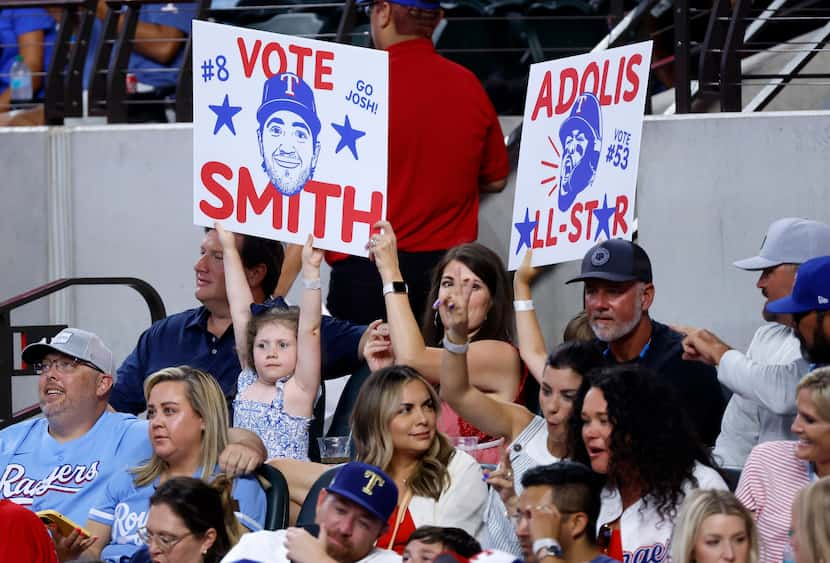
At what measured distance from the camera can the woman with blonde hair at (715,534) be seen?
18.0 ft

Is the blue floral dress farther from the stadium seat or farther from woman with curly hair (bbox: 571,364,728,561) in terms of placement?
woman with curly hair (bbox: 571,364,728,561)

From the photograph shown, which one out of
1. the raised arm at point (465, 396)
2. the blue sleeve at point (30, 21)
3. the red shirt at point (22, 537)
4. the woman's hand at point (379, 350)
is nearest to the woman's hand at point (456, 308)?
the raised arm at point (465, 396)

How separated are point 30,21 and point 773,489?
7047mm

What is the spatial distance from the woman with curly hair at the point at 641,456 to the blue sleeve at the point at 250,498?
1.36 meters

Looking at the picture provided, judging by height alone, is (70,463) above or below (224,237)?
below

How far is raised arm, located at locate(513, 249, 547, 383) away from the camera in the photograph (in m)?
7.36

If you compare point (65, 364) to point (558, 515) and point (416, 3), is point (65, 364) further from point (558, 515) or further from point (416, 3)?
point (558, 515)

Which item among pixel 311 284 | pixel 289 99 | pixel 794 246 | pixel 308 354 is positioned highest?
pixel 289 99

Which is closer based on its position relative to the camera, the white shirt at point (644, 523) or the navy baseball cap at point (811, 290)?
the white shirt at point (644, 523)

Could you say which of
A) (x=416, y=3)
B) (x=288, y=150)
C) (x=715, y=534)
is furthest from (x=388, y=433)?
(x=416, y=3)

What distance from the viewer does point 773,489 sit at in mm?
6109

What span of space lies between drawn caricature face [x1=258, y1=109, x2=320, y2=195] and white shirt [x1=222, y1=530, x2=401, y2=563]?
2.42 meters

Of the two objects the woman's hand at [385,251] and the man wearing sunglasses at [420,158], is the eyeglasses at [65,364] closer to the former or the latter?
the woman's hand at [385,251]

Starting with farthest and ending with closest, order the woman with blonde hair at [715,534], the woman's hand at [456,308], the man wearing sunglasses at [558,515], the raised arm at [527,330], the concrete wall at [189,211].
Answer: the concrete wall at [189,211] → the raised arm at [527,330] → the woman's hand at [456,308] → the man wearing sunglasses at [558,515] → the woman with blonde hair at [715,534]
